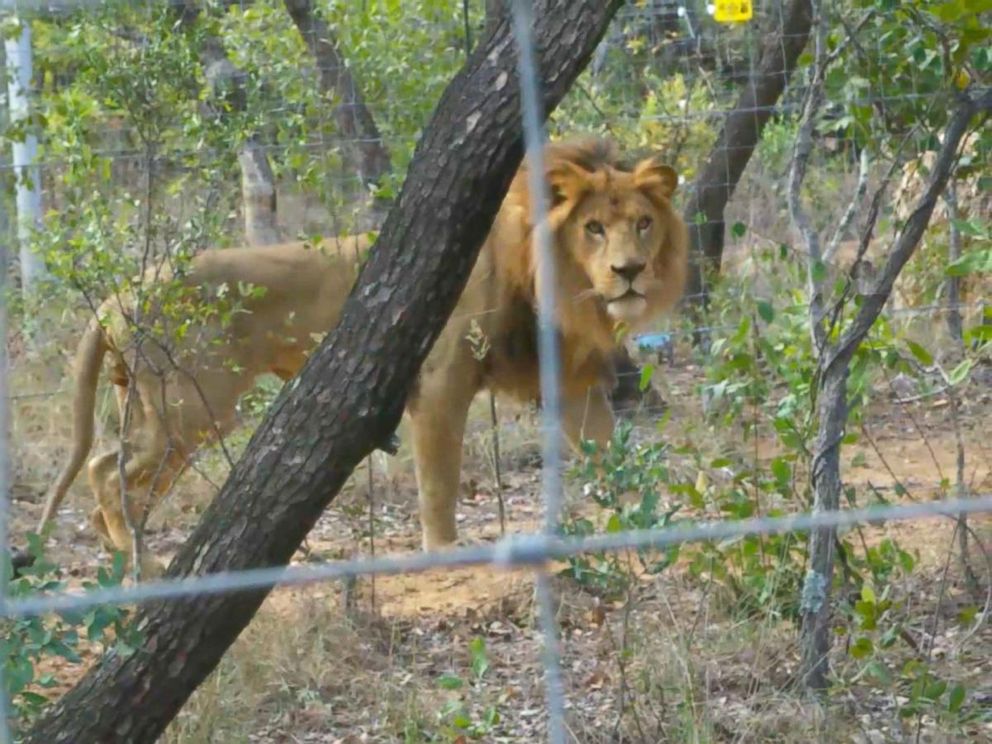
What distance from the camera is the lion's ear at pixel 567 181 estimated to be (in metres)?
4.54

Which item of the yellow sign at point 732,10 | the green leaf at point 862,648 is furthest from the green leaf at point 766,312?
the yellow sign at point 732,10

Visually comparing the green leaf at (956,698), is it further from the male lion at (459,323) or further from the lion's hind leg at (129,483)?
the lion's hind leg at (129,483)

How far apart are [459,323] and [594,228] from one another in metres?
0.51

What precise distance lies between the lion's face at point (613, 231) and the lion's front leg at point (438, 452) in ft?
1.54

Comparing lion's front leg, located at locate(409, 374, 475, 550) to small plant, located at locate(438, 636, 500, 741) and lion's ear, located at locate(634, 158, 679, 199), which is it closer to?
lion's ear, located at locate(634, 158, 679, 199)

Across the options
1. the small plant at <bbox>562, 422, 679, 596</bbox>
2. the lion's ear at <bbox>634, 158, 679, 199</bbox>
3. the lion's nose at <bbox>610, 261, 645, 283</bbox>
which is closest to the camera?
the small plant at <bbox>562, 422, 679, 596</bbox>

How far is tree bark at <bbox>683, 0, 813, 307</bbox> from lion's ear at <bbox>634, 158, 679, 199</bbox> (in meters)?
1.06

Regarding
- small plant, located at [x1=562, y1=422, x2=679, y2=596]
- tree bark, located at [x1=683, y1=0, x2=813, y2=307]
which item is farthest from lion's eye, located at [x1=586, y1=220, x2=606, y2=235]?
small plant, located at [x1=562, y1=422, x2=679, y2=596]

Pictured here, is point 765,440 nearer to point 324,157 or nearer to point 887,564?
point 324,157

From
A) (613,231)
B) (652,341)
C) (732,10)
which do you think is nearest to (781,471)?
(613,231)

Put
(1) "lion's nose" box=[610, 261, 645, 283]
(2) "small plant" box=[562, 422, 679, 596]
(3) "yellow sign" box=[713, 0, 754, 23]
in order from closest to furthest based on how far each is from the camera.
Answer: (2) "small plant" box=[562, 422, 679, 596] < (1) "lion's nose" box=[610, 261, 645, 283] < (3) "yellow sign" box=[713, 0, 754, 23]

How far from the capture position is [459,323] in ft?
15.7

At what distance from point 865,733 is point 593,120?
11.8 ft

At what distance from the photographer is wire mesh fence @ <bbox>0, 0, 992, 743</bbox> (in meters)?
3.04
